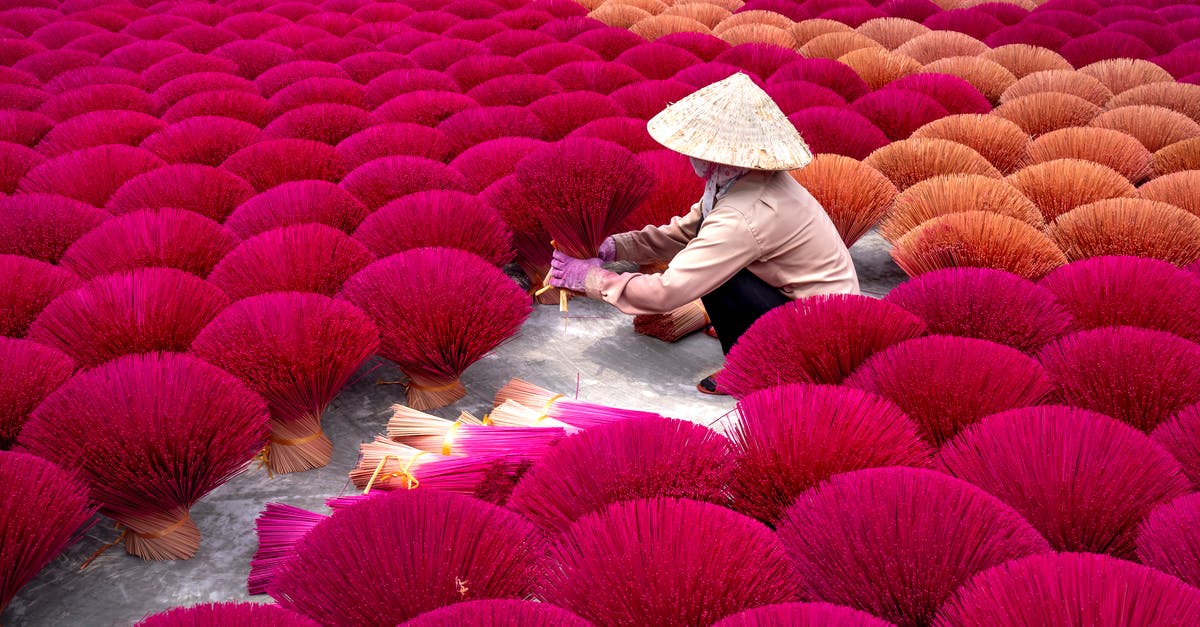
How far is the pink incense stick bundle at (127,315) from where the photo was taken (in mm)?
1587

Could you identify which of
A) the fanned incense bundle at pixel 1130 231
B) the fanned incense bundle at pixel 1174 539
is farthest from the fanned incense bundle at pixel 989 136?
the fanned incense bundle at pixel 1174 539

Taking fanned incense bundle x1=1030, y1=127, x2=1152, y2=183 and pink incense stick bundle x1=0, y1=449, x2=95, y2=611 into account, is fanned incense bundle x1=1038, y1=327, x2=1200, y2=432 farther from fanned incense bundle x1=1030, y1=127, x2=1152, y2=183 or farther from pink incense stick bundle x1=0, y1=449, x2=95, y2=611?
pink incense stick bundle x1=0, y1=449, x2=95, y2=611

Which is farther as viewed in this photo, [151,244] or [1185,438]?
[151,244]

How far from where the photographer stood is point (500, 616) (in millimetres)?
929

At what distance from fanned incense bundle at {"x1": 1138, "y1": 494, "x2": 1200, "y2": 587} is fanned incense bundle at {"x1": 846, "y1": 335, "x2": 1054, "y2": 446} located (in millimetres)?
289

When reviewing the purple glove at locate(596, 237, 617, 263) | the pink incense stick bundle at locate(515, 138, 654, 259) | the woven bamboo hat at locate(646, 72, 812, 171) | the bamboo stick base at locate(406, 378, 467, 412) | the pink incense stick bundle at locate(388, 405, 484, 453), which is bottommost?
the bamboo stick base at locate(406, 378, 467, 412)

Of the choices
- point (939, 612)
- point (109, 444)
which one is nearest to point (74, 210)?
point (109, 444)

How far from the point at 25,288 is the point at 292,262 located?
0.42 m

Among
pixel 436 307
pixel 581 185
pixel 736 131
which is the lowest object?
pixel 436 307

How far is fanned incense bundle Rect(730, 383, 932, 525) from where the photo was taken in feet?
4.09

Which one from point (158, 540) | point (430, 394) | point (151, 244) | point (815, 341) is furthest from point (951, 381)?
point (151, 244)

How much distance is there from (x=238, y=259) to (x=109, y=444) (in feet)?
1.78

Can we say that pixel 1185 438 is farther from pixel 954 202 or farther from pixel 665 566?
pixel 954 202

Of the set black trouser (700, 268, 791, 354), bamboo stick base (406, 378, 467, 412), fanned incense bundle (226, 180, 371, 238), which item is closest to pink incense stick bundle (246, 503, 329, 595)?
bamboo stick base (406, 378, 467, 412)
